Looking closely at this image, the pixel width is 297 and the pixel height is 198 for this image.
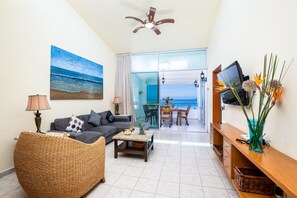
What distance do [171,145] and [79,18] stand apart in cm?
416

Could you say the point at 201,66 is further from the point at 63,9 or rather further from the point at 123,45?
the point at 63,9

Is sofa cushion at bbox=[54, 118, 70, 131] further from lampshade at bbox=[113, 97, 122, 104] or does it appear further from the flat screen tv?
the flat screen tv

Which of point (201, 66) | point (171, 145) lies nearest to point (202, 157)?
point (171, 145)

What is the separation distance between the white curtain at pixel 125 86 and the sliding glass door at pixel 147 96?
207mm

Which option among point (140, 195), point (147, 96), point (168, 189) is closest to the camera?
point (140, 195)

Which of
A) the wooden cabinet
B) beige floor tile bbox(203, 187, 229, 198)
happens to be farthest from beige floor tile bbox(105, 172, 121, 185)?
the wooden cabinet

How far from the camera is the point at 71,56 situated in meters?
3.49

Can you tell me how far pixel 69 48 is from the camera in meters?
3.45

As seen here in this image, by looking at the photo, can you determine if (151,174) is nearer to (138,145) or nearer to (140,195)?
(140,195)

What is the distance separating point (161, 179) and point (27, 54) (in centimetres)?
311

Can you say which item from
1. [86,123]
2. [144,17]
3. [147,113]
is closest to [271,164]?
[86,123]

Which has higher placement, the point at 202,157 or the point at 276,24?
the point at 276,24

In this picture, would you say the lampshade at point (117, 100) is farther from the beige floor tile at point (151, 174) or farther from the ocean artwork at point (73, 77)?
the beige floor tile at point (151, 174)

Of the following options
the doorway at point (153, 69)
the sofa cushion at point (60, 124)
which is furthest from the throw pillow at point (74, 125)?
the doorway at point (153, 69)
